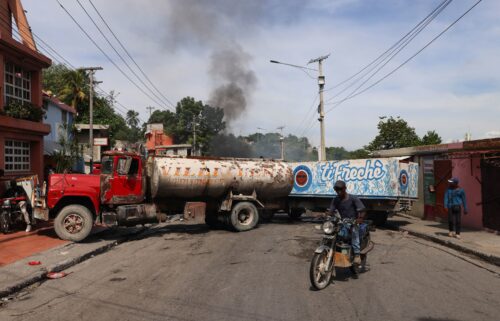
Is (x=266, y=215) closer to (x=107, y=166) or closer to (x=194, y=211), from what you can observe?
(x=194, y=211)

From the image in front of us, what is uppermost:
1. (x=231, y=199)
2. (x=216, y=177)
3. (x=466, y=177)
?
(x=216, y=177)

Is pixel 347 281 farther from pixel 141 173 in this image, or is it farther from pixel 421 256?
pixel 141 173

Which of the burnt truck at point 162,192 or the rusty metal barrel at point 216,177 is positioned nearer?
the burnt truck at point 162,192

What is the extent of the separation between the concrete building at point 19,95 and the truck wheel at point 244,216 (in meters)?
7.57

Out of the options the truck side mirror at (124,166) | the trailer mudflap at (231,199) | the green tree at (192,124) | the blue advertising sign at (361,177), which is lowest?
the trailer mudflap at (231,199)

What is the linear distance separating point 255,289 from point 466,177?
9.97m

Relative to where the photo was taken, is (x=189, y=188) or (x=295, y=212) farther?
(x=295, y=212)

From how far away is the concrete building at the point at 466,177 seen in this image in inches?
456

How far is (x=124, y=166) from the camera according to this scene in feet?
38.1

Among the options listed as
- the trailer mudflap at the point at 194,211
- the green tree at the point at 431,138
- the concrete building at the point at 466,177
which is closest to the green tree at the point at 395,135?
the green tree at the point at 431,138

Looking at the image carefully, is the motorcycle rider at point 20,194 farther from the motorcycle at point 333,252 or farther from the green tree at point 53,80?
the green tree at point 53,80

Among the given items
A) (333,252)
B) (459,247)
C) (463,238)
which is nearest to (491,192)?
(463,238)

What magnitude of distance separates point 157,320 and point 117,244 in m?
6.55

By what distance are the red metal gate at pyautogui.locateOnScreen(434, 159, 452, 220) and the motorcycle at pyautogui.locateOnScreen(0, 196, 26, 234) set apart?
44.5ft
